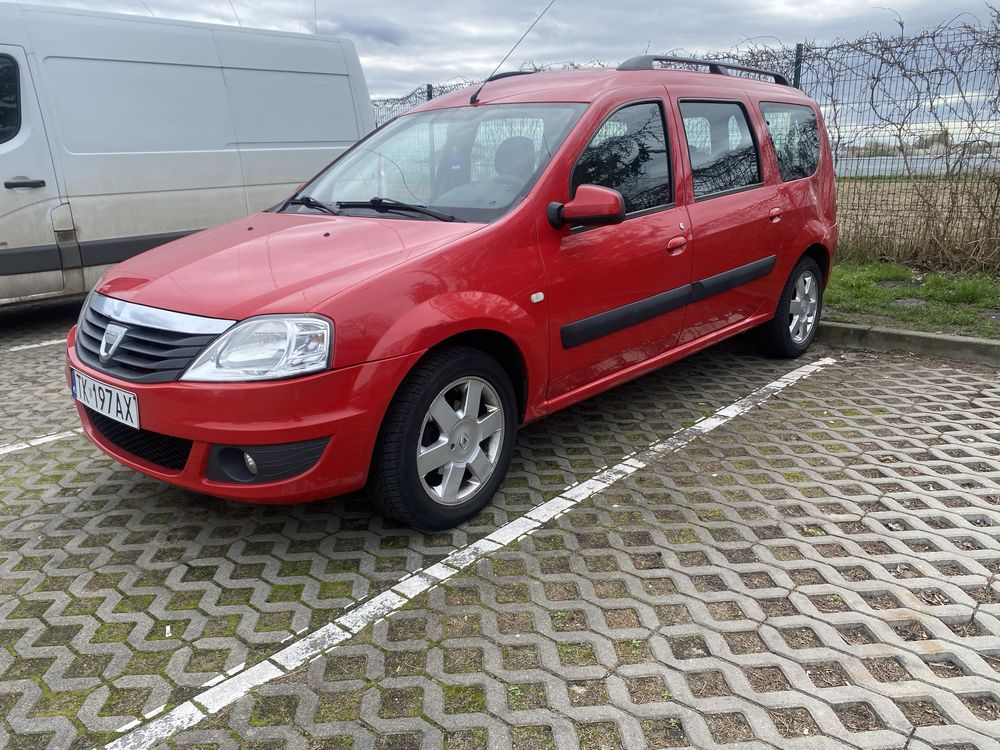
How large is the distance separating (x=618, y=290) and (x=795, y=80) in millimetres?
5931

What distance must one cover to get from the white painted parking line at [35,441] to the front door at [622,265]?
2686 millimetres

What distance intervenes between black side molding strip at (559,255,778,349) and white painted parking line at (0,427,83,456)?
2.79 metres

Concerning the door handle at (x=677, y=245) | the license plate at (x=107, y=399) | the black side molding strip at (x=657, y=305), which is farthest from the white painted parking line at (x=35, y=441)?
the door handle at (x=677, y=245)

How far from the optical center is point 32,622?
2551 mm

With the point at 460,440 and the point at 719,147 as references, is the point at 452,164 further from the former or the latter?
the point at 719,147

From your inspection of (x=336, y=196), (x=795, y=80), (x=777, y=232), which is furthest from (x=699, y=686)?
(x=795, y=80)

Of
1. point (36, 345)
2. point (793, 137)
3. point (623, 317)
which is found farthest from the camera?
point (36, 345)

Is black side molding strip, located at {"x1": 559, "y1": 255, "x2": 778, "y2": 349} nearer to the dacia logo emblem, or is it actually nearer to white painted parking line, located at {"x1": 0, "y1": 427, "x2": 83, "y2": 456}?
the dacia logo emblem

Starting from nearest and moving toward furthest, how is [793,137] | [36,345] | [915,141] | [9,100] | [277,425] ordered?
[277,425] < [793,137] < [9,100] < [36,345] < [915,141]

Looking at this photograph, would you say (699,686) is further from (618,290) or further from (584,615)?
(618,290)

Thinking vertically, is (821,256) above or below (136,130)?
below

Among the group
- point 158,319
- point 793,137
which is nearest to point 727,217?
point 793,137

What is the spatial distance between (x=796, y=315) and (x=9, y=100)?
6.19m

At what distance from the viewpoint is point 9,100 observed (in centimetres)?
584
